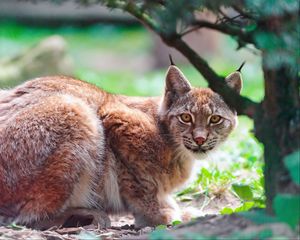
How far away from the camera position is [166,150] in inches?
259

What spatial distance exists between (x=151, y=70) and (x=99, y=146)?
14.8 metres

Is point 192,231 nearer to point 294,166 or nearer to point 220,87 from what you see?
point 220,87

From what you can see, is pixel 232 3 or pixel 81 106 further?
pixel 81 106

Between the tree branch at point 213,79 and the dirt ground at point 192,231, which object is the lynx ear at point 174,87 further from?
the tree branch at point 213,79

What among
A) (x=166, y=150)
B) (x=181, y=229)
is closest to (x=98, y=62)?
(x=166, y=150)

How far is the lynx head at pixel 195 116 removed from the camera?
6.48m

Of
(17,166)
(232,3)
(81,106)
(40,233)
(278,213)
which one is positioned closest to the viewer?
(278,213)

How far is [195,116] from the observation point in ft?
21.4

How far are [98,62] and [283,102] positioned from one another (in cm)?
1748

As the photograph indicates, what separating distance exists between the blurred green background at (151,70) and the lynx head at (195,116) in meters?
0.52

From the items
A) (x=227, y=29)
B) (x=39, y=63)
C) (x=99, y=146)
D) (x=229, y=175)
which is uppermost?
(x=39, y=63)

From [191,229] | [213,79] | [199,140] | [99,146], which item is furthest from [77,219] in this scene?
[213,79]

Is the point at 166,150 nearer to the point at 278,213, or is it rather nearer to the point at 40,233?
the point at 40,233

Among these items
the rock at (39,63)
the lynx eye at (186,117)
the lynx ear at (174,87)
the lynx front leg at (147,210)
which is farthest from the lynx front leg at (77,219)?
the rock at (39,63)
